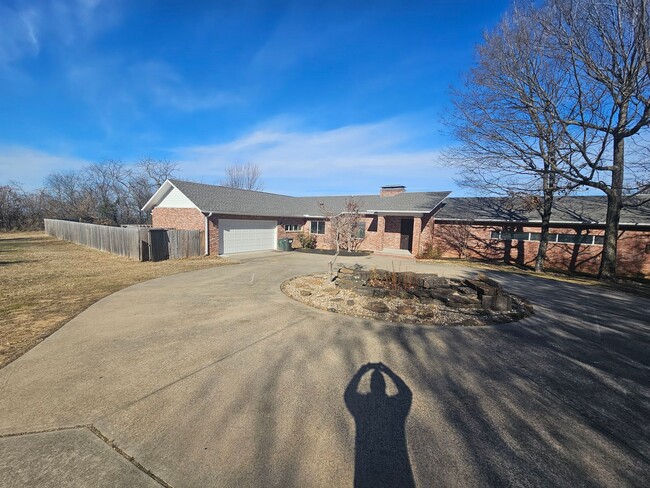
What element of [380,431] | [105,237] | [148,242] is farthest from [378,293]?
[105,237]

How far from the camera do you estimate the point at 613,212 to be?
39.8ft

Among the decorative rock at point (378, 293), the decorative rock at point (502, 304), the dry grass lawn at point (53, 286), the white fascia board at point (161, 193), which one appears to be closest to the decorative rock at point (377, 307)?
the decorative rock at point (378, 293)

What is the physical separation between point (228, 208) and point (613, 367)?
1684 cm

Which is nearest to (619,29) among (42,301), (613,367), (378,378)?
(613,367)

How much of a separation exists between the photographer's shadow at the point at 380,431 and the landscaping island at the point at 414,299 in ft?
8.72

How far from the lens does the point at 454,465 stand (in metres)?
2.44

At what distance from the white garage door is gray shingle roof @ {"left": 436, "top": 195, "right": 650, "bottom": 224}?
39.2 ft

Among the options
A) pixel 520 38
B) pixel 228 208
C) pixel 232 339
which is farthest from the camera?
pixel 228 208

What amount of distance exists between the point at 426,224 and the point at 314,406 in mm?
17588

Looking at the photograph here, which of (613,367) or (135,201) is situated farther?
(135,201)

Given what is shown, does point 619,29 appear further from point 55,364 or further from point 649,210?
point 55,364

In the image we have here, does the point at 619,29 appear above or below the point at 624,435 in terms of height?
above

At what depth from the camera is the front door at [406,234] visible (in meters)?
21.0

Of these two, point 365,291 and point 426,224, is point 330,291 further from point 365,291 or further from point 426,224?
point 426,224
